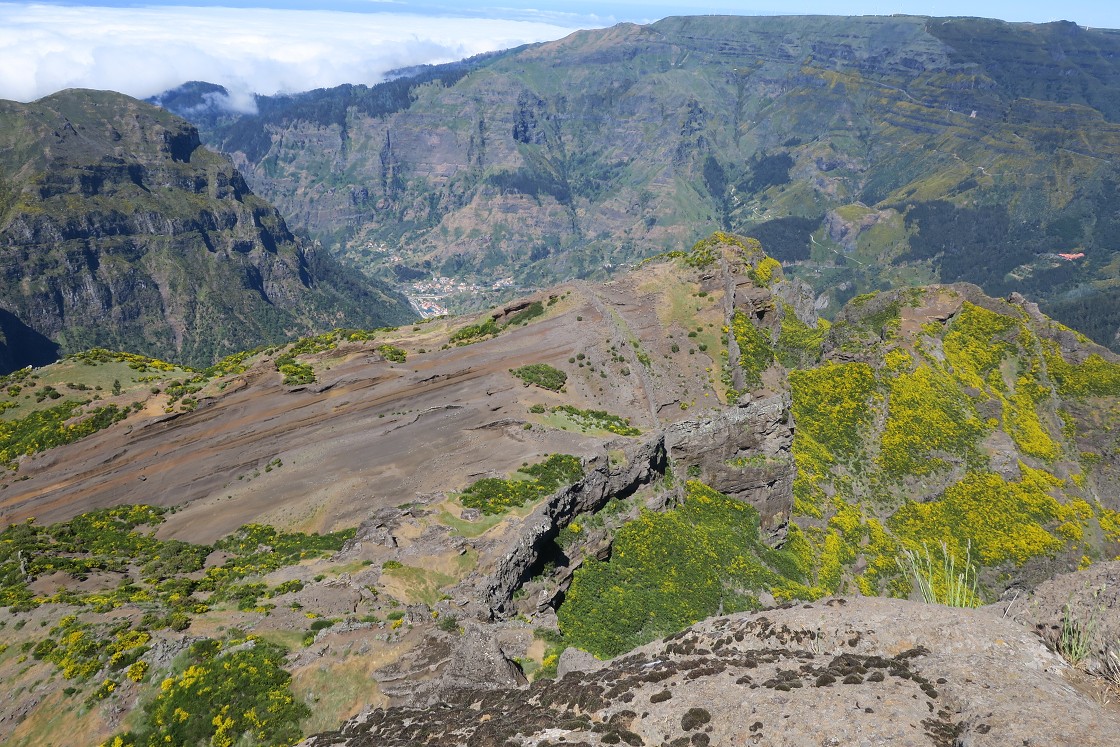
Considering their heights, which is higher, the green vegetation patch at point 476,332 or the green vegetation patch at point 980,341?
the green vegetation patch at point 476,332

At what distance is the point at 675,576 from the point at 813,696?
92.7 feet

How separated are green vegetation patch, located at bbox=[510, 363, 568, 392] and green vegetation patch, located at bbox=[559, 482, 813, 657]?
19.0 meters

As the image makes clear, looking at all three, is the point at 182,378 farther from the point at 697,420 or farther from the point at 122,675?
the point at 697,420

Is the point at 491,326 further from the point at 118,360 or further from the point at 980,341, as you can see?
the point at 980,341

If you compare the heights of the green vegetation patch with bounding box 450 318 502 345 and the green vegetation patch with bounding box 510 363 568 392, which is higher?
the green vegetation patch with bounding box 450 318 502 345

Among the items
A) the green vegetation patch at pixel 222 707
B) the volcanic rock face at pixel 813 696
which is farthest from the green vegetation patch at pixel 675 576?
the green vegetation patch at pixel 222 707

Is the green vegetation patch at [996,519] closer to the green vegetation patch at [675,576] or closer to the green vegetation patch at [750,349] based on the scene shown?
the green vegetation patch at [675,576]

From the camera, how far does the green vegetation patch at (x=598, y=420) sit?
61.9m

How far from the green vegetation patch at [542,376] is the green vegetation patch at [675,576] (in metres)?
19.0

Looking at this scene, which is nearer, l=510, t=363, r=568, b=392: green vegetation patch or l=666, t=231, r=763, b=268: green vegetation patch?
l=510, t=363, r=568, b=392: green vegetation patch

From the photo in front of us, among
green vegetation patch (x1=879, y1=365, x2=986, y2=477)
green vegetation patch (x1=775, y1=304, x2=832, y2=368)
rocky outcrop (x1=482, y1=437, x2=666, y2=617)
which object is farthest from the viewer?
green vegetation patch (x1=775, y1=304, x2=832, y2=368)

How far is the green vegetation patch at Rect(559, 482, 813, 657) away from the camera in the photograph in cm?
4550

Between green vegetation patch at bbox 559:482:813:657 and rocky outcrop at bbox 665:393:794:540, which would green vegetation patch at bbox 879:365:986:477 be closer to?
rocky outcrop at bbox 665:393:794:540

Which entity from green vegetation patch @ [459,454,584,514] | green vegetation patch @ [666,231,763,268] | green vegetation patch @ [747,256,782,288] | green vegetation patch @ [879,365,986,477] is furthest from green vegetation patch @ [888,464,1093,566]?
green vegetation patch @ [459,454,584,514]
